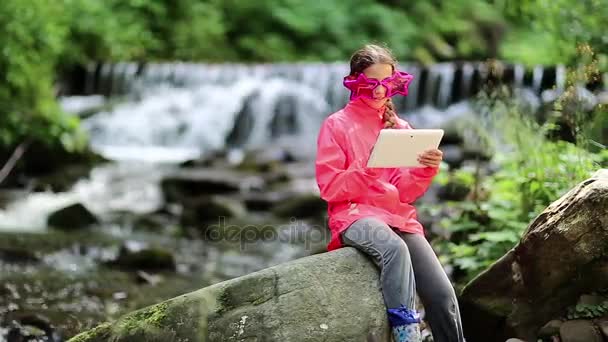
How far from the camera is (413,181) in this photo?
374cm

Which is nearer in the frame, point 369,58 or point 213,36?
point 369,58

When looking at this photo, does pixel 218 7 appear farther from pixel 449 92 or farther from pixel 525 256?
pixel 525 256

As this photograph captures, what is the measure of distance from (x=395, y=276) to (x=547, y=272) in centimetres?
103

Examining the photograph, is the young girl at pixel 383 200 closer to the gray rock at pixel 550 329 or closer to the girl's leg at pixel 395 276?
the girl's leg at pixel 395 276

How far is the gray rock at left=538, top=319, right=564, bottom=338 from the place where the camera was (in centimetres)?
388

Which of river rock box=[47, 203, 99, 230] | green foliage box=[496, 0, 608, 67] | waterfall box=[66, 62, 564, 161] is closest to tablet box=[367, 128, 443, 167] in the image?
green foliage box=[496, 0, 608, 67]

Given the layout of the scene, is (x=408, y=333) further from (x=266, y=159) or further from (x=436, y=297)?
(x=266, y=159)

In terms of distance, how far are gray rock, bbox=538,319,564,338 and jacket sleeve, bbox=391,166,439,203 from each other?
1090 millimetres

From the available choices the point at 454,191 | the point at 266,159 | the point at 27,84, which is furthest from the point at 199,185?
the point at 454,191

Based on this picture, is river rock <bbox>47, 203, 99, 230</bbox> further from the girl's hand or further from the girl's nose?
the girl's hand

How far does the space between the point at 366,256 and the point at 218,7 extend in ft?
63.5

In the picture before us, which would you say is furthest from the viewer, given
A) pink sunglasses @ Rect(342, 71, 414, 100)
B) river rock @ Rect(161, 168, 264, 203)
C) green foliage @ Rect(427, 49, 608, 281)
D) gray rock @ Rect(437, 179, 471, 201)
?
river rock @ Rect(161, 168, 264, 203)

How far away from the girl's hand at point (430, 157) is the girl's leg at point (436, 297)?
448 mm

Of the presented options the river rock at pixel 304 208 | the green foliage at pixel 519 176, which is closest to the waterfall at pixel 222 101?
the river rock at pixel 304 208
